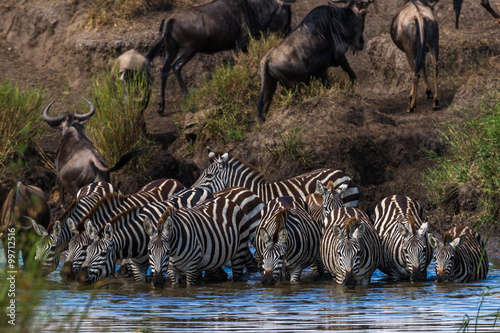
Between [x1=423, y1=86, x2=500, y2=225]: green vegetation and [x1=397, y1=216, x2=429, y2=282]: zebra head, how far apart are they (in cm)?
145

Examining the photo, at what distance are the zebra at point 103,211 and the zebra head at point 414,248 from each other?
10.4 feet

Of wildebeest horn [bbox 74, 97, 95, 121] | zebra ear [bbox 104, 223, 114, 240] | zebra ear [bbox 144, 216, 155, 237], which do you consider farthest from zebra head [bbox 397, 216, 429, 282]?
wildebeest horn [bbox 74, 97, 95, 121]

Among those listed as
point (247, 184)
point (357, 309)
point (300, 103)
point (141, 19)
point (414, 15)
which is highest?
point (141, 19)

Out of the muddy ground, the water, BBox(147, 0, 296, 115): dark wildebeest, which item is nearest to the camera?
the water

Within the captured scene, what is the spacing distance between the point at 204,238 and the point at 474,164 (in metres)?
4.54

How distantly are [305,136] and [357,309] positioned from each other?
23.4ft

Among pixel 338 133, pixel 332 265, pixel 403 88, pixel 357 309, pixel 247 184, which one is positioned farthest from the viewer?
pixel 403 88

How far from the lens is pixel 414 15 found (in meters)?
16.4

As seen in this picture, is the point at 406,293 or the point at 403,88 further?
the point at 403,88

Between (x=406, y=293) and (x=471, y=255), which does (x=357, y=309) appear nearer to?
(x=406, y=293)

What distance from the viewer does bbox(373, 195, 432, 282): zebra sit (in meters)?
9.95

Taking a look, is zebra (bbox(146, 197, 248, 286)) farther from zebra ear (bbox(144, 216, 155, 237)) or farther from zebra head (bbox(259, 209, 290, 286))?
zebra head (bbox(259, 209, 290, 286))

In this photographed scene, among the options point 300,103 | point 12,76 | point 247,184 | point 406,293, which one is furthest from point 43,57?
point 406,293

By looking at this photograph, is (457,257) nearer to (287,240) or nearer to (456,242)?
(456,242)
